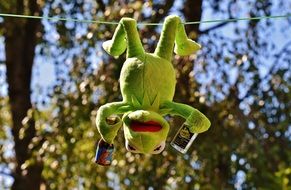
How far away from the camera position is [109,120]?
4.91 ft

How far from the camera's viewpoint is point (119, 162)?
3.86m

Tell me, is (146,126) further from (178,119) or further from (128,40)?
(178,119)

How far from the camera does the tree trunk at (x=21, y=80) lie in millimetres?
→ 4266

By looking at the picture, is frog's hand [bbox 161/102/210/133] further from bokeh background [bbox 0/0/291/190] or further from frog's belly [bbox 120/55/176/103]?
bokeh background [bbox 0/0/291/190]

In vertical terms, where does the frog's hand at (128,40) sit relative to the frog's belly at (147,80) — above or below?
above

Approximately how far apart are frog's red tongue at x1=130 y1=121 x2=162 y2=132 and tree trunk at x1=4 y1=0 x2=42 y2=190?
2.82 meters

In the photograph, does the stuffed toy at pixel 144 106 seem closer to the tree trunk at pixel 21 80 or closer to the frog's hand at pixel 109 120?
the frog's hand at pixel 109 120

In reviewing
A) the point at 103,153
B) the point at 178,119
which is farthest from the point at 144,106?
the point at 178,119

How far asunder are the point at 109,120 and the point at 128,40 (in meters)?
0.22

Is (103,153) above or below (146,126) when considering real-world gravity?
below

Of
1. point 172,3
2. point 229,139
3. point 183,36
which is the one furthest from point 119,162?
point 183,36

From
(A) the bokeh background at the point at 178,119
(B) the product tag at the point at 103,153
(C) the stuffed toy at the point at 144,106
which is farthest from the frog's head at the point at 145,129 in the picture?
(A) the bokeh background at the point at 178,119

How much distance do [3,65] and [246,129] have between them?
1959 millimetres

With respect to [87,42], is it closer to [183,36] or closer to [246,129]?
[246,129]
